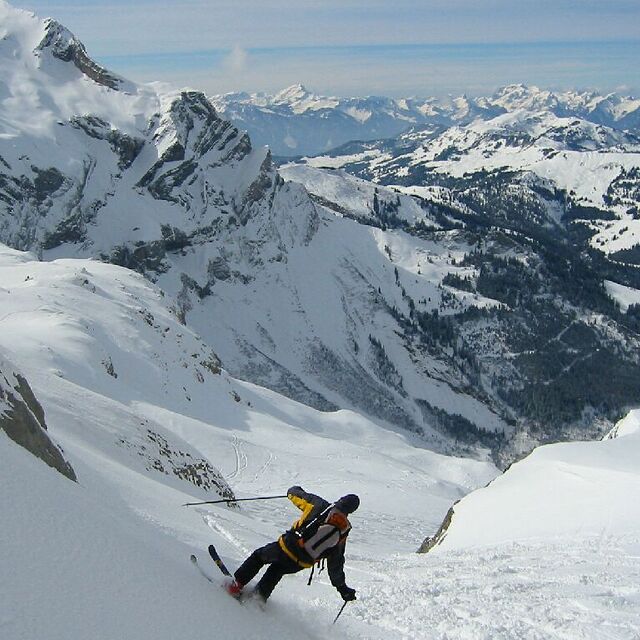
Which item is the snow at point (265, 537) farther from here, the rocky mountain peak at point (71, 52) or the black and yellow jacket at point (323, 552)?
the rocky mountain peak at point (71, 52)

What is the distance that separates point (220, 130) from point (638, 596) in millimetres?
152340

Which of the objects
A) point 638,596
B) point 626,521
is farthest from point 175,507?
point 626,521

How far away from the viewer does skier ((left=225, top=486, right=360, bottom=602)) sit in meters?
8.82

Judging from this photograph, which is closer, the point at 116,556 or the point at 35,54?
the point at 116,556

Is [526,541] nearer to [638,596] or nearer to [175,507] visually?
[638,596]

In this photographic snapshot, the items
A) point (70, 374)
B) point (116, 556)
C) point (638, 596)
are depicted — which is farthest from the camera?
point (70, 374)

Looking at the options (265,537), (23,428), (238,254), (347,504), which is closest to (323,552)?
(347,504)

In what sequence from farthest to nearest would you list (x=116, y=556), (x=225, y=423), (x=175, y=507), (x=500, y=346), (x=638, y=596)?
(x=500, y=346)
(x=225, y=423)
(x=175, y=507)
(x=638, y=596)
(x=116, y=556)

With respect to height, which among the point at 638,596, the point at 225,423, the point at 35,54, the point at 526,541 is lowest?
the point at 225,423

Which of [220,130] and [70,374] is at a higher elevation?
[220,130]

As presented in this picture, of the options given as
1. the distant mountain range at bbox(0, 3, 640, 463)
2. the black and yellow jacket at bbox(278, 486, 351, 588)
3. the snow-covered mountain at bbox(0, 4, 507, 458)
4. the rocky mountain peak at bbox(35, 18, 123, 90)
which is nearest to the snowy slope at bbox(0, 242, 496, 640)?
the black and yellow jacket at bbox(278, 486, 351, 588)

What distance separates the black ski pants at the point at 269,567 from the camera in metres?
9.03

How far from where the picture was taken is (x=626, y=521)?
1691 centimetres

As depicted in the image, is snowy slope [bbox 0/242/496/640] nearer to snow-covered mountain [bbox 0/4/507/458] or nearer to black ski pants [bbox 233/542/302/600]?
black ski pants [bbox 233/542/302/600]
